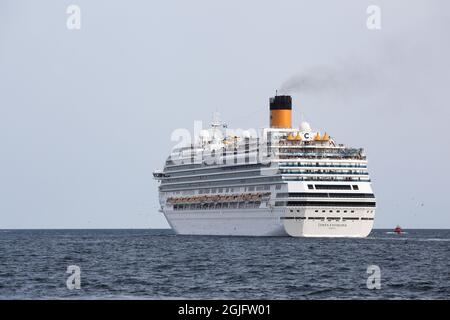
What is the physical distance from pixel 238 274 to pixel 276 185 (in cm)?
4525

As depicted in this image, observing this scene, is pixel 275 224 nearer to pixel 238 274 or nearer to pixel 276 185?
pixel 276 185

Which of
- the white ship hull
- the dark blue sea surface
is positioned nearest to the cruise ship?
the white ship hull

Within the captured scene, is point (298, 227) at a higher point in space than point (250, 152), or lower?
lower

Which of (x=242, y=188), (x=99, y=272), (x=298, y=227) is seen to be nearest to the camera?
(x=99, y=272)

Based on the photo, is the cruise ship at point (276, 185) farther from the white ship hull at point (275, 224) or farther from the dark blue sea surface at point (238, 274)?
the dark blue sea surface at point (238, 274)

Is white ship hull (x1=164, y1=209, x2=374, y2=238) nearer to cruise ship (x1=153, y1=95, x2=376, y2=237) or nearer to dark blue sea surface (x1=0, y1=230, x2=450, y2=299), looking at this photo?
cruise ship (x1=153, y1=95, x2=376, y2=237)

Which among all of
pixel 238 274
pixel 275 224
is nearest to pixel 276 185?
pixel 275 224

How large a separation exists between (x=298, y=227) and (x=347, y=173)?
29.5 ft

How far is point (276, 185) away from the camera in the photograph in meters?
98.3
